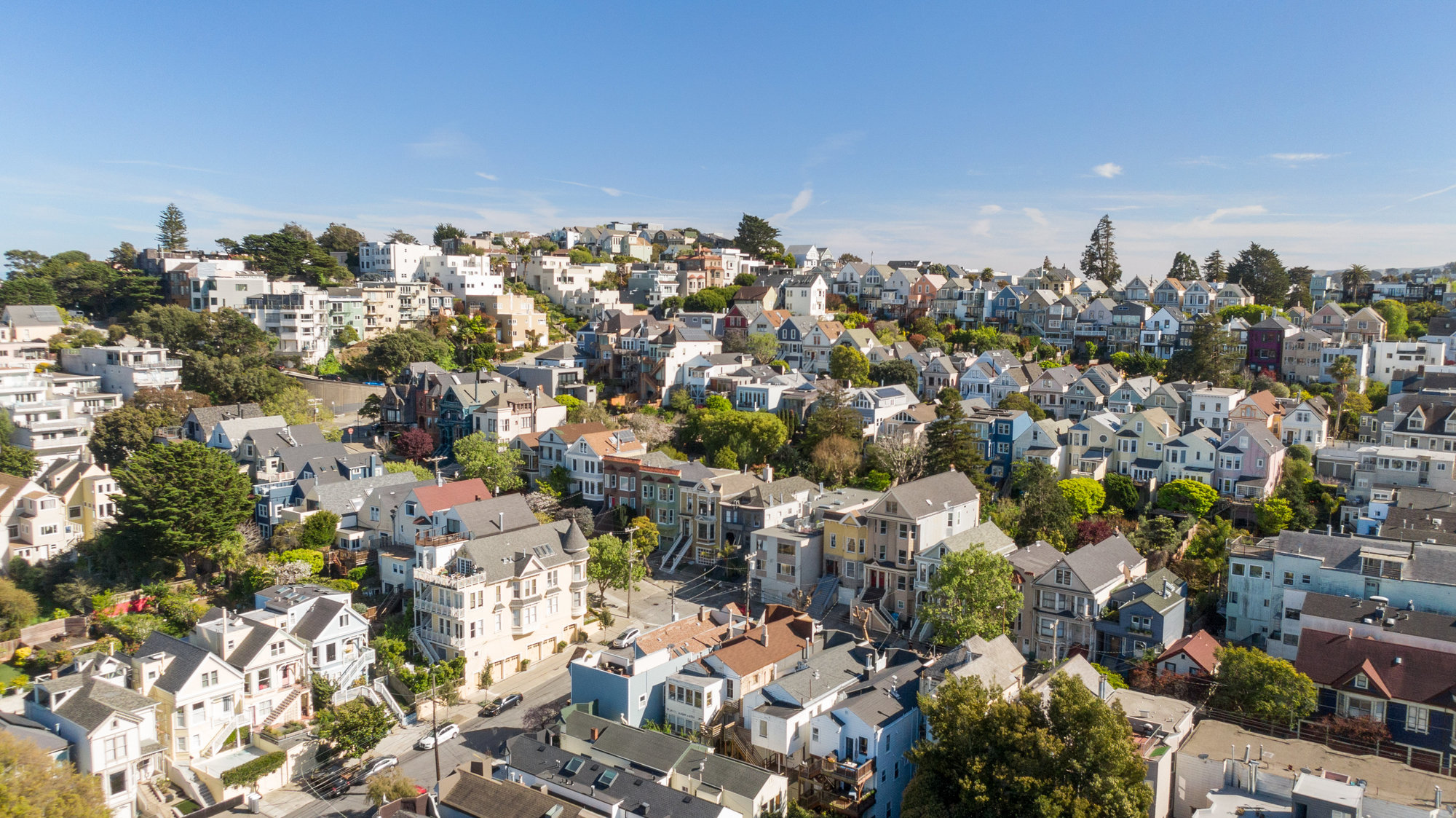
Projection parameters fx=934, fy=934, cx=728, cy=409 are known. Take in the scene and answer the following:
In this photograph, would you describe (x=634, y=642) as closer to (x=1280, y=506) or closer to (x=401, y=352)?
(x=1280, y=506)

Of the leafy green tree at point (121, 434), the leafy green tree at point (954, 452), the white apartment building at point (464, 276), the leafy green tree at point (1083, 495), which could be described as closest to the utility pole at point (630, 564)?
the leafy green tree at point (954, 452)

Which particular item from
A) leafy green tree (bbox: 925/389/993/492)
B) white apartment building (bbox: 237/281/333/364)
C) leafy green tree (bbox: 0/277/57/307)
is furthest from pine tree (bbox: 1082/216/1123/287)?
leafy green tree (bbox: 0/277/57/307)

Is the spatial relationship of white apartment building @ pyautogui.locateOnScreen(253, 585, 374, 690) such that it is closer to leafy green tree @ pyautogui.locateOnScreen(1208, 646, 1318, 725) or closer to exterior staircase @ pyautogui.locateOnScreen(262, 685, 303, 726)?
exterior staircase @ pyautogui.locateOnScreen(262, 685, 303, 726)

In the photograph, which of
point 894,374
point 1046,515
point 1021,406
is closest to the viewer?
point 1046,515

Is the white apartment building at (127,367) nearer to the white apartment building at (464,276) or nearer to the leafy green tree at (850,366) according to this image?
the white apartment building at (464,276)

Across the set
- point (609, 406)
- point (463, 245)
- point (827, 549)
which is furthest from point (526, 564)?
point (463, 245)

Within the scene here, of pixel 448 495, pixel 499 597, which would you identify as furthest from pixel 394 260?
pixel 499 597

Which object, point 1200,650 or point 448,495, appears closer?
point 1200,650

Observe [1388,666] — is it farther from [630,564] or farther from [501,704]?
[501,704]
